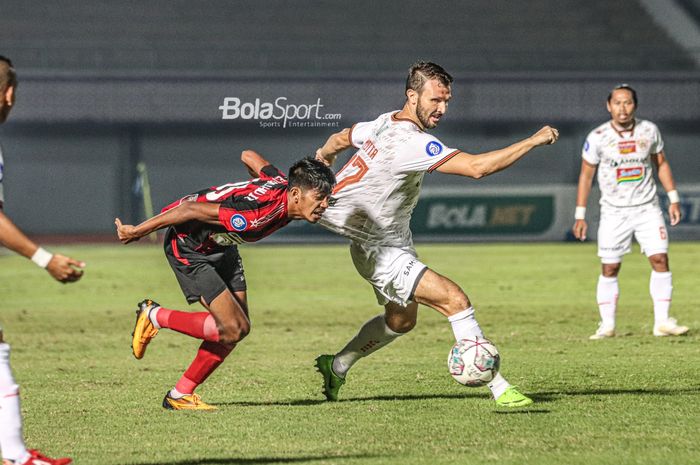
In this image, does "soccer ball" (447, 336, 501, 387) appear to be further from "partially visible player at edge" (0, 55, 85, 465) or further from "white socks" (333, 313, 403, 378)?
"partially visible player at edge" (0, 55, 85, 465)

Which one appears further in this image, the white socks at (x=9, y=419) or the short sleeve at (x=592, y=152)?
the short sleeve at (x=592, y=152)

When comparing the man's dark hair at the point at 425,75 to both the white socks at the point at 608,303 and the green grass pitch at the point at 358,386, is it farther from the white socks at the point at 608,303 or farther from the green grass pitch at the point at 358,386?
the white socks at the point at 608,303

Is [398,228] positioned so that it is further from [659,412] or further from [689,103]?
[689,103]

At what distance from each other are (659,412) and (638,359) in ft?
8.66

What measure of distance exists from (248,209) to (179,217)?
1.30ft

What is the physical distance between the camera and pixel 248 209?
265 inches

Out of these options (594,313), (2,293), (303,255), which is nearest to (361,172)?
(594,313)

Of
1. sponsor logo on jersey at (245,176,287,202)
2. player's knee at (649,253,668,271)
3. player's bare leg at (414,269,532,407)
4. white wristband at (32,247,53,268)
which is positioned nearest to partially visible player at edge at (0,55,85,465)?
white wristband at (32,247,53,268)

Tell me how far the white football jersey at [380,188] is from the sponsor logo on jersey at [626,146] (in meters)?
4.33

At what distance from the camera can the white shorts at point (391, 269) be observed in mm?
7070

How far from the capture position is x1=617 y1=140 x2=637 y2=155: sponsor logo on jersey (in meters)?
11.1

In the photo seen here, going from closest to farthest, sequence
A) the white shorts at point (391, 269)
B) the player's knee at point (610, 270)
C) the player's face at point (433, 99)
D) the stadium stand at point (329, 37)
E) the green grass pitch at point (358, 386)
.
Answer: the green grass pitch at point (358, 386), the player's face at point (433, 99), the white shorts at point (391, 269), the player's knee at point (610, 270), the stadium stand at point (329, 37)

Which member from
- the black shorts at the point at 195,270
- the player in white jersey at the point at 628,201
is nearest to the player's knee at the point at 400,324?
the black shorts at the point at 195,270

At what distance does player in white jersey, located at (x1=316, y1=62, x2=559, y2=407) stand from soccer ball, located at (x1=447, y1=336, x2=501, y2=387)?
11cm
